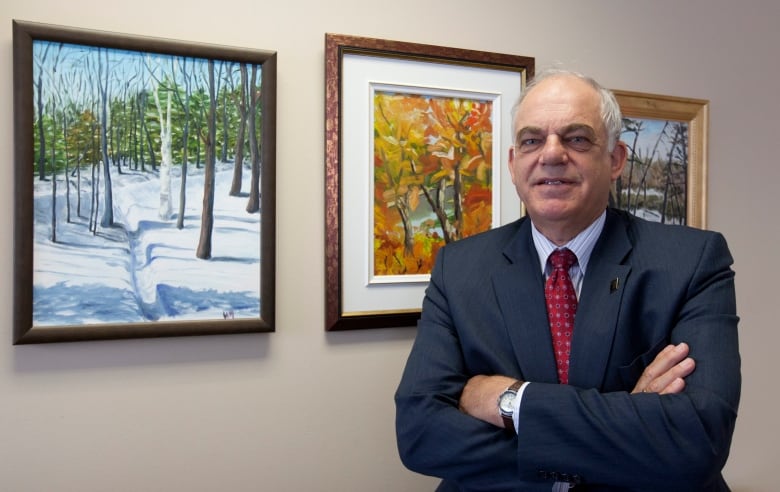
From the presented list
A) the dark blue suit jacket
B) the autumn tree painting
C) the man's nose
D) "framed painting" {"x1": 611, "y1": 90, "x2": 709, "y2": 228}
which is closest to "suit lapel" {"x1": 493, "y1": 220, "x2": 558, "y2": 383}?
the dark blue suit jacket

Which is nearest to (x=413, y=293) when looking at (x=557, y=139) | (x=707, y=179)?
(x=557, y=139)

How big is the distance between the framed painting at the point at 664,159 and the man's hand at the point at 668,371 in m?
0.84

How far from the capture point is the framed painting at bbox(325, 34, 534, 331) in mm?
1543

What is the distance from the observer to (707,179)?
1993 mm

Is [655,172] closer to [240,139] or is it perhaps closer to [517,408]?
[517,408]

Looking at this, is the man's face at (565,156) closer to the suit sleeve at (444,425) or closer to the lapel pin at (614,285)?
the lapel pin at (614,285)

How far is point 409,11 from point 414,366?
39.6 inches

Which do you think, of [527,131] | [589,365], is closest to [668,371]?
[589,365]

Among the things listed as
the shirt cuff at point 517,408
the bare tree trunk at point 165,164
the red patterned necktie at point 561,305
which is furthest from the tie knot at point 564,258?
the bare tree trunk at point 165,164

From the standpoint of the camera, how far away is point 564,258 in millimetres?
1342

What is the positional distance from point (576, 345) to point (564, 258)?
0.22 metres

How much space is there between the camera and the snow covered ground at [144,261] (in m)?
1.31

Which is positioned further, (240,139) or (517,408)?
(240,139)

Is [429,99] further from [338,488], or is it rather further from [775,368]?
[775,368]
